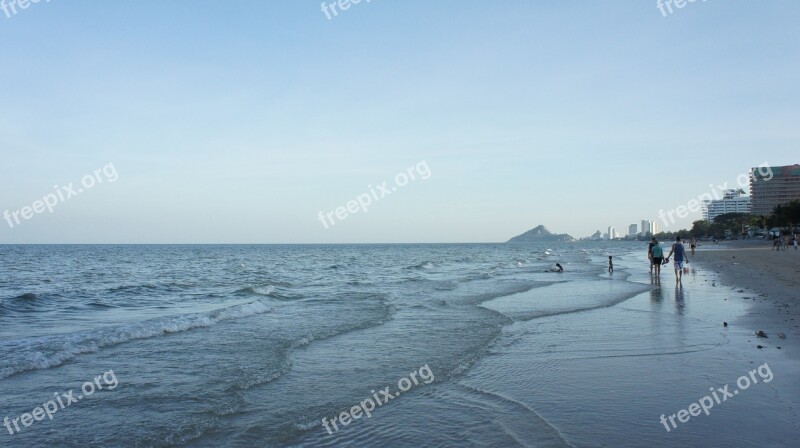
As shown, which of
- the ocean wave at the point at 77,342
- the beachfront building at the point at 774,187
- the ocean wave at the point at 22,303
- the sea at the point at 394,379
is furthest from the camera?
the beachfront building at the point at 774,187

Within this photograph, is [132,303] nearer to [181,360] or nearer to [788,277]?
[181,360]

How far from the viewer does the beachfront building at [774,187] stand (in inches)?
6895

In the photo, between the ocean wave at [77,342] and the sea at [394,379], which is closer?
the sea at [394,379]

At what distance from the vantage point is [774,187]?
18338cm

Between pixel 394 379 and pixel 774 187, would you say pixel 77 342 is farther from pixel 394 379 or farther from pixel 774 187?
pixel 774 187

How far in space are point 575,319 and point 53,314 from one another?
1735 cm

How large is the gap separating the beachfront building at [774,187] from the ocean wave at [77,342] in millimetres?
189504

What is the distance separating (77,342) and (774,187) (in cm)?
21680

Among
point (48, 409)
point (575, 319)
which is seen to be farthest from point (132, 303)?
point (575, 319)

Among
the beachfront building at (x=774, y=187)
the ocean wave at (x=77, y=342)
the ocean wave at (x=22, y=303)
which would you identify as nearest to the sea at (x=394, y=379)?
the ocean wave at (x=77, y=342)

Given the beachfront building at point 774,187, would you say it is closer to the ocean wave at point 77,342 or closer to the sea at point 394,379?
the sea at point 394,379

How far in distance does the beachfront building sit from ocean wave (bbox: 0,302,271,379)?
622 feet

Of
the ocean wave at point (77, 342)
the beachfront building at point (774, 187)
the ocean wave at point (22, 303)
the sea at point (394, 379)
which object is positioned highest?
the beachfront building at point (774, 187)

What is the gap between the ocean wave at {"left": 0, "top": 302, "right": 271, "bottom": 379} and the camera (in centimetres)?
1048
